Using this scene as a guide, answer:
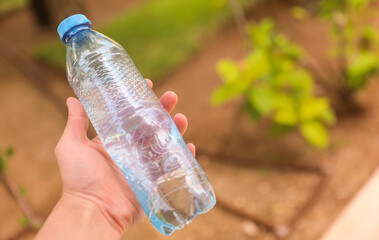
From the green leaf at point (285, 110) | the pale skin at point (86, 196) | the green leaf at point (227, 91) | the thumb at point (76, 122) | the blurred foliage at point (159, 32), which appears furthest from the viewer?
the blurred foliage at point (159, 32)

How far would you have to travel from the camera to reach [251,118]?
2564 mm

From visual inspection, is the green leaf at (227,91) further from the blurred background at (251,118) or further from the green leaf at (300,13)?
the green leaf at (300,13)

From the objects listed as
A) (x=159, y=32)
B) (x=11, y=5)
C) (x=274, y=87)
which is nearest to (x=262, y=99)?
(x=274, y=87)

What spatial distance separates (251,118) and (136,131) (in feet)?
4.57

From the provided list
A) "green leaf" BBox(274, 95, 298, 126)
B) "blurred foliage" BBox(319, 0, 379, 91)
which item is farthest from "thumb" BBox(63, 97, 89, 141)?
"blurred foliage" BBox(319, 0, 379, 91)

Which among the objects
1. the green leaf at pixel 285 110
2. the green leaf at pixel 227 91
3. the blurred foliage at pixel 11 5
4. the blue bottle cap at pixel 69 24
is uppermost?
the blurred foliage at pixel 11 5

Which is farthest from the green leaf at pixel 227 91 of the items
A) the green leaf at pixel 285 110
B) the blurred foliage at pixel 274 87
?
the green leaf at pixel 285 110

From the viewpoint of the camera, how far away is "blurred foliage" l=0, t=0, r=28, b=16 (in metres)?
6.34

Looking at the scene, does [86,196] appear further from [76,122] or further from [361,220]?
[361,220]

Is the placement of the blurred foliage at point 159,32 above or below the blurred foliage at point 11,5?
below

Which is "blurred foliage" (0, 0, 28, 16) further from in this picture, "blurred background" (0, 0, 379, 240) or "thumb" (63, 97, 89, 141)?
"thumb" (63, 97, 89, 141)

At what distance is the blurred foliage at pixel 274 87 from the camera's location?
7.76 feet

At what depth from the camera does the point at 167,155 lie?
125 centimetres

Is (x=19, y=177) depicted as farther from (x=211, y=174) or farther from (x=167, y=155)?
(x=167, y=155)
